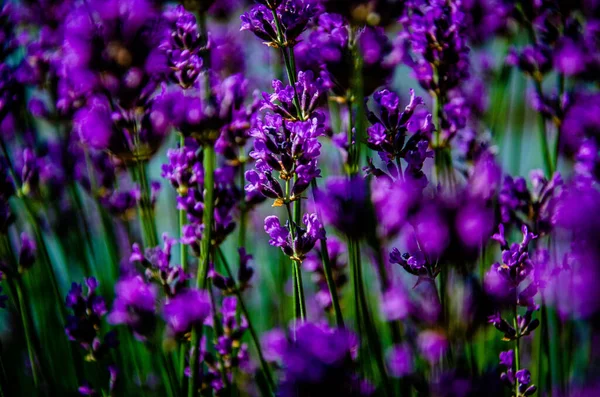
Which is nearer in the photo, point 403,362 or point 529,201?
point 403,362

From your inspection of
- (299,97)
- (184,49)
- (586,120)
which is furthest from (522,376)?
(184,49)

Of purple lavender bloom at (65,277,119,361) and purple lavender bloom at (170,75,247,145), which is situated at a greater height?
purple lavender bloom at (170,75,247,145)

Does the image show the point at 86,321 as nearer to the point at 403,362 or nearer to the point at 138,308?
the point at 138,308

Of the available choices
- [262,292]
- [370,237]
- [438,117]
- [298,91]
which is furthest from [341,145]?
[262,292]

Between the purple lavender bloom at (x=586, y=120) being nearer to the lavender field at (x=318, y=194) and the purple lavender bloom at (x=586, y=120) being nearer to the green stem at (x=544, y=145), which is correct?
the lavender field at (x=318, y=194)

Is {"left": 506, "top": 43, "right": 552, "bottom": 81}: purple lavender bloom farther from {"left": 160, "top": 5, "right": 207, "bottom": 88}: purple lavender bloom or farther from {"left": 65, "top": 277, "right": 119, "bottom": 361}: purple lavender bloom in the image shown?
{"left": 65, "top": 277, "right": 119, "bottom": 361}: purple lavender bloom

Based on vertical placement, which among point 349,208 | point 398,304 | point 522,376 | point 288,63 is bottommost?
point 522,376

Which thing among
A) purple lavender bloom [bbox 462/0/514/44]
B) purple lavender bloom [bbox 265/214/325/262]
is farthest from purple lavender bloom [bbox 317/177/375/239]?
purple lavender bloom [bbox 462/0/514/44]

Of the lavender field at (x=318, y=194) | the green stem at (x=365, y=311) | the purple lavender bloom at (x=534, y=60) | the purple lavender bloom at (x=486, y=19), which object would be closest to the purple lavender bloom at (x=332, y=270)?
the lavender field at (x=318, y=194)

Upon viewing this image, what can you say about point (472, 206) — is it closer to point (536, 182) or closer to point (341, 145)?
point (341, 145)
